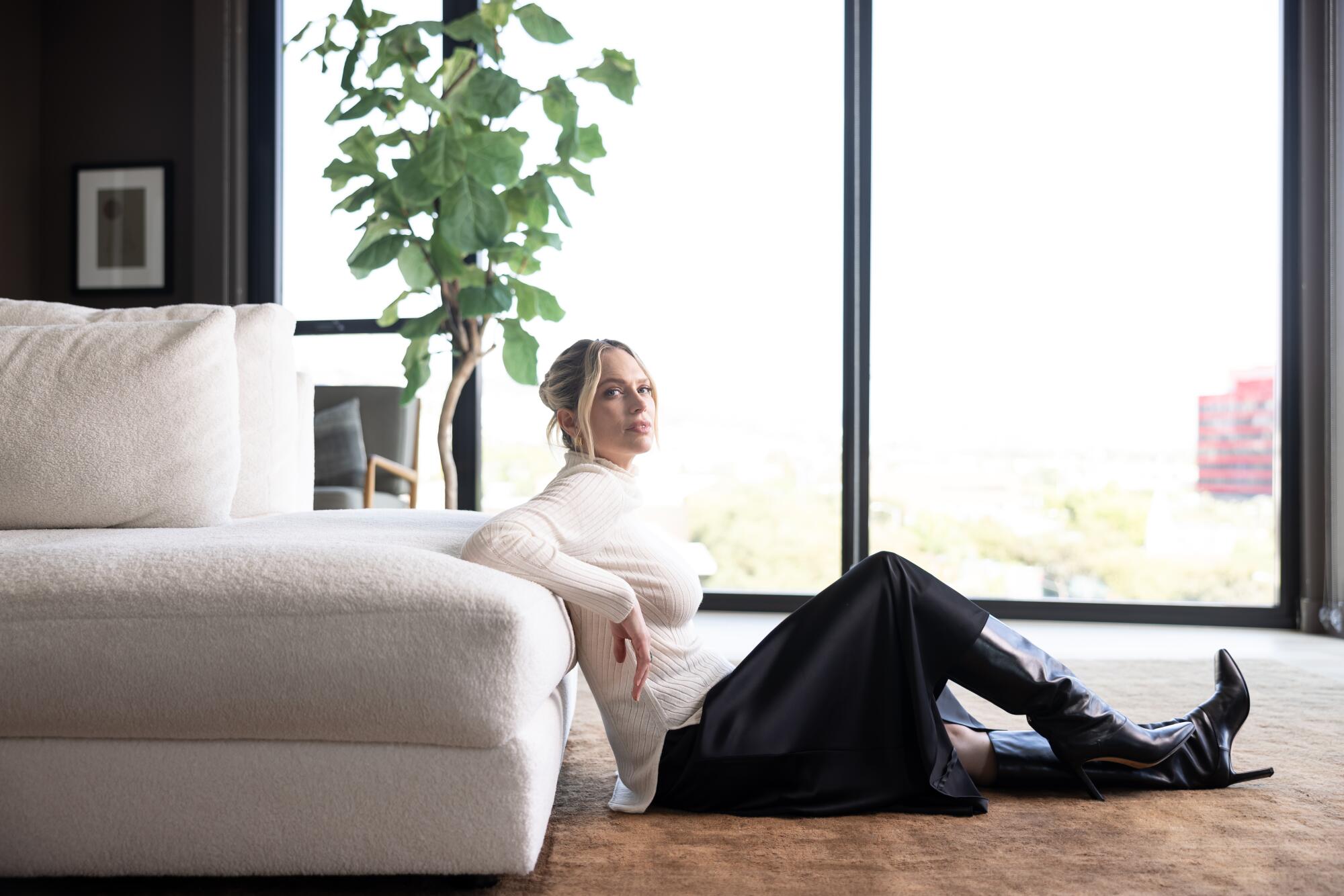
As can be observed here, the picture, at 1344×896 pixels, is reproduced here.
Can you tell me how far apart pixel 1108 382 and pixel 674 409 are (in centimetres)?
171

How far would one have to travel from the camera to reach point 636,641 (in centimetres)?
147

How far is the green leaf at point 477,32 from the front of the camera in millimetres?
3439

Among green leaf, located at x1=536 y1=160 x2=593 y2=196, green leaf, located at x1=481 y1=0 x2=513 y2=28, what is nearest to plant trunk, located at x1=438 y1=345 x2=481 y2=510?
green leaf, located at x1=536 y1=160 x2=593 y2=196

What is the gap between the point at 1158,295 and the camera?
397cm

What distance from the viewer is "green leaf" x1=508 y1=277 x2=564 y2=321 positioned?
3.47 meters

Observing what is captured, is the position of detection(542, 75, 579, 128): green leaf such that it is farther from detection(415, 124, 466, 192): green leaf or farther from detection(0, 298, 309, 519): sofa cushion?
detection(0, 298, 309, 519): sofa cushion

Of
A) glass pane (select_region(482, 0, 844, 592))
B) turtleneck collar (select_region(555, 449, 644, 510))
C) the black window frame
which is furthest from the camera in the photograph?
glass pane (select_region(482, 0, 844, 592))

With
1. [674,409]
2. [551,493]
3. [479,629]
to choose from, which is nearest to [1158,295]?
[674,409]

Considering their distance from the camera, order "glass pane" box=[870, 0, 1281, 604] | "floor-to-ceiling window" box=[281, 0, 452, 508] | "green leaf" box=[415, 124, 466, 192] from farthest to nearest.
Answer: "floor-to-ceiling window" box=[281, 0, 452, 508] → "glass pane" box=[870, 0, 1281, 604] → "green leaf" box=[415, 124, 466, 192]

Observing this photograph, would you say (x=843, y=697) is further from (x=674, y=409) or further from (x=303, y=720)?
(x=674, y=409)

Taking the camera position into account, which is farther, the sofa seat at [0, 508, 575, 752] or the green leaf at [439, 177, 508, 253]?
the green leaf at [439, 177, 508, 253]

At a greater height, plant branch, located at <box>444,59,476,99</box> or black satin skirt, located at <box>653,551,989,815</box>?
plant branch, located at <box>444,59,476,99</box>

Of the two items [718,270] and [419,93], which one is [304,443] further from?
[718,270]

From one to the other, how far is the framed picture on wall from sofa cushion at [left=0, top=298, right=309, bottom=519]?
2405mm
